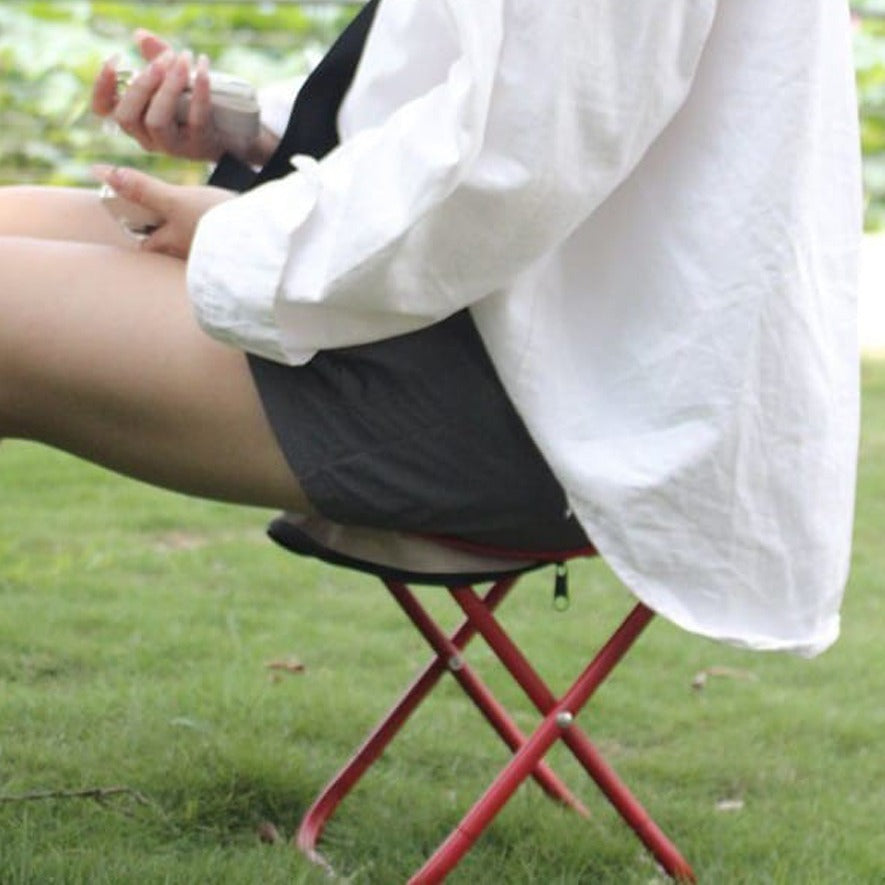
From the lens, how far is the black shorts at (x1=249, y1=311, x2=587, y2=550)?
196cm

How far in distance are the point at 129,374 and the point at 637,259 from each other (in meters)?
0.49

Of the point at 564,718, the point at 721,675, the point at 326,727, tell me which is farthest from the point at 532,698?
the point at 721,675

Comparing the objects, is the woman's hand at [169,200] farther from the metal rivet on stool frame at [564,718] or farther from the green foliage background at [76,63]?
the green foliage background at [76,63]

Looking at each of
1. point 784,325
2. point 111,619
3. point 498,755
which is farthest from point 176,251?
point 111,619

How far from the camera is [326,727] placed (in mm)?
3094

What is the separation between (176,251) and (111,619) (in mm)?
1747

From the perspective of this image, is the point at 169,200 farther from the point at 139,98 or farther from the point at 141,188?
the point at 139,98

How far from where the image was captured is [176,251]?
2.04 meters

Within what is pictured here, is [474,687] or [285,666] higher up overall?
[474,687]

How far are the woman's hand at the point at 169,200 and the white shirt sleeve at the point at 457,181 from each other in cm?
12

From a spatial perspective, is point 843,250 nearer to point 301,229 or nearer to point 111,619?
point 301,229

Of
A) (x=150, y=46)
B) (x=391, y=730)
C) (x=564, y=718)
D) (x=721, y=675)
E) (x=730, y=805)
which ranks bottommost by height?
(x=721, y=675)

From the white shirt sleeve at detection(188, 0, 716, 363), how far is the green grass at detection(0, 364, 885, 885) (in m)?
0.79

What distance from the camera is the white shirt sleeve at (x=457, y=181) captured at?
1781 mm
